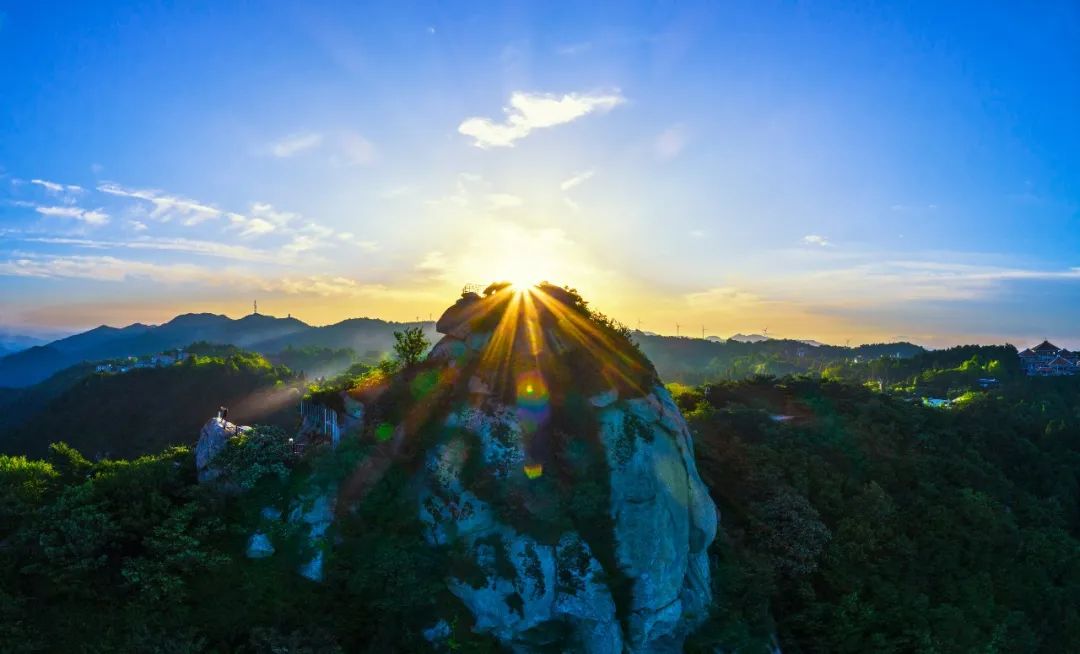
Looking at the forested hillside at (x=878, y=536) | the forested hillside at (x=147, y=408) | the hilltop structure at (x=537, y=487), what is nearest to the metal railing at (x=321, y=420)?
the hilltop structure at (x=537, y=487)

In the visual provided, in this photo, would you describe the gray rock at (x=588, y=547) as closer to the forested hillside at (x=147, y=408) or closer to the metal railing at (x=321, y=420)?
the metal railing at (x=321, y=420)

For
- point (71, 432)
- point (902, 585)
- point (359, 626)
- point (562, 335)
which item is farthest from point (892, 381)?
point (71, 432)

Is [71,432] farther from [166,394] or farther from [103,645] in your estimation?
[103,645]

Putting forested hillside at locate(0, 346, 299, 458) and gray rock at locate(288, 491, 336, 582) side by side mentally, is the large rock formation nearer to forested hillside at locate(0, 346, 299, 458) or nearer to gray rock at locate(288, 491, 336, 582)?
gray rock at locate(288, 491, 336, 582)

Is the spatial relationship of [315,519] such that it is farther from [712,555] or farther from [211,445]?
[712,555]

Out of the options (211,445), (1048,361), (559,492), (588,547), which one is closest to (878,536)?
(588,547)

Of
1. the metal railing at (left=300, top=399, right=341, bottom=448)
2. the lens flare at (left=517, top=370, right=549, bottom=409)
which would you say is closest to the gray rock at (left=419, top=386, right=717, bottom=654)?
the lens flare at (left=517, top=370, right=549, bottom=409)
